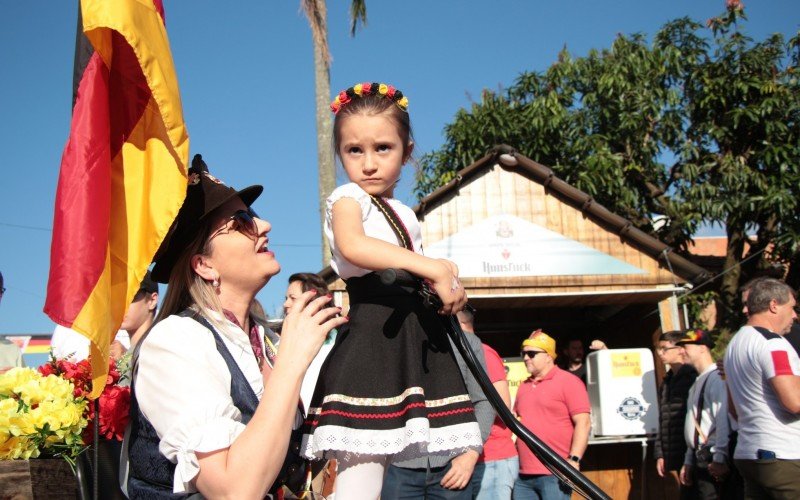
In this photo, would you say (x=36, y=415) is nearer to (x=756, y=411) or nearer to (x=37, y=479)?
(x=37, y=479)

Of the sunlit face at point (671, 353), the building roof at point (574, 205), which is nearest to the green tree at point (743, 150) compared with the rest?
the building roof at point (574, 205)

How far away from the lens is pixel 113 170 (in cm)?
234

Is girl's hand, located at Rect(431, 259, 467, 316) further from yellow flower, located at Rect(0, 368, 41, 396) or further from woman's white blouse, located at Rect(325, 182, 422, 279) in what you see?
yellow flower, located at Rect(0, 368, 41, 396)

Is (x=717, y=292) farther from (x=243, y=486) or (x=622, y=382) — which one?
(x=243, y=486)

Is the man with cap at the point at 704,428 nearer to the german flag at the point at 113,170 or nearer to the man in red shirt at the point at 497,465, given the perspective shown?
the man in red shirt at the point at 497,465

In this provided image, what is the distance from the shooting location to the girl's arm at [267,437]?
190 cm

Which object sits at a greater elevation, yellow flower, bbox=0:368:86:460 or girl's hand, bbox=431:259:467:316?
girl's hand, bbox=431:259:467:316

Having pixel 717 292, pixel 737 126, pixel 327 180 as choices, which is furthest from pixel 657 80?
pixel 327 180

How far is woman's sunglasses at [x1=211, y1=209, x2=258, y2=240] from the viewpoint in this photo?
248 cm

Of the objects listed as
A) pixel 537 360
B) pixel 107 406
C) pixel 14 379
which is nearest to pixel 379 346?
pixel 107 406

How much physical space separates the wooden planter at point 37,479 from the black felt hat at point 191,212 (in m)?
0.68

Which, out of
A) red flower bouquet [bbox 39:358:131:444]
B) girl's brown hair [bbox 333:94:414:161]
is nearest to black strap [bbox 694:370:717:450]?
girl's brown hair [bbox 333:94:414:161]

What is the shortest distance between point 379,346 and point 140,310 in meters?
3.18

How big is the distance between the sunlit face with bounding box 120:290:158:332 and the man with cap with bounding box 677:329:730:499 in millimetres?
4211
